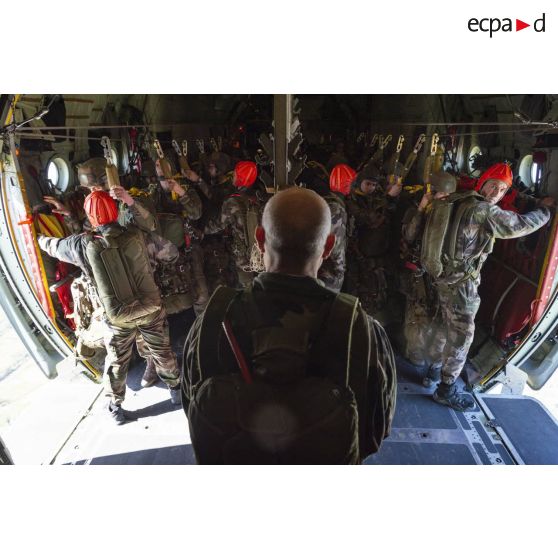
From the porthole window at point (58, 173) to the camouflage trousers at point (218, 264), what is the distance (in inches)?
66.0

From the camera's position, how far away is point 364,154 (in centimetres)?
602

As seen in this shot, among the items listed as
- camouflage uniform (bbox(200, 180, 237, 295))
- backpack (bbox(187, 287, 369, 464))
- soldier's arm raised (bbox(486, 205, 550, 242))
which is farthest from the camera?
camouflage uniform (bbox(200, 180, 237, 295))

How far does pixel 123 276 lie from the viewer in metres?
2.78

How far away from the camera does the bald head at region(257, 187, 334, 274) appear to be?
1.22 metres

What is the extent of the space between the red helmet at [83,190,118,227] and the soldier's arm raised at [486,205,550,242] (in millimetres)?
2929

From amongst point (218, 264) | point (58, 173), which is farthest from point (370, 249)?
point (58, 173)

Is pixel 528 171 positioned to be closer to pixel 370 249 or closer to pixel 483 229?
pixel 483 229

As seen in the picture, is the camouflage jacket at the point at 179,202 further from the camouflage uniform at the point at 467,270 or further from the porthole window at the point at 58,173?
the camouflage uniform at the point at 467,270

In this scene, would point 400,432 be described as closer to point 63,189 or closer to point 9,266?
point 9,266

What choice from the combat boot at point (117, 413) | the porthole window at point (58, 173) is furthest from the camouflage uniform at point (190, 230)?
the combat boot at point (117, 413)

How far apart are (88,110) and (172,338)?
2748mm

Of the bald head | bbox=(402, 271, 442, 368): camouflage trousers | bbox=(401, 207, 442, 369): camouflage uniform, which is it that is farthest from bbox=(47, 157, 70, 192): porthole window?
bbox=(402, 271, 442, 368): camouflage trousers

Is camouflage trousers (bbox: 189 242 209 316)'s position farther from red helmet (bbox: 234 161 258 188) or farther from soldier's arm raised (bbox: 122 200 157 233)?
red helmet (bbox: 234 161 258 188)

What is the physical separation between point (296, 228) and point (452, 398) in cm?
283
